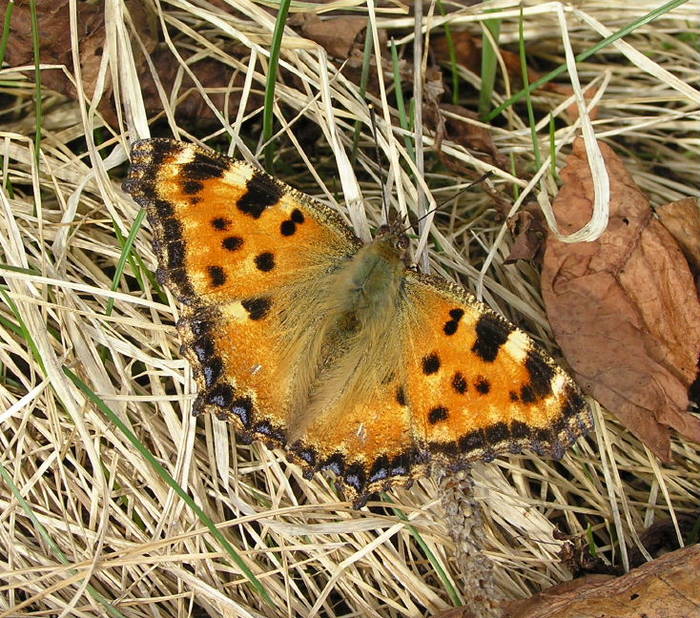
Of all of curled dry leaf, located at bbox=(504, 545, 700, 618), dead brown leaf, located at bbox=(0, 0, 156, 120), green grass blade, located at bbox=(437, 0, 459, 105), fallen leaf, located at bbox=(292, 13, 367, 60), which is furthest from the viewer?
green grass blade, located at bbox=(437, 0, 459, 105)

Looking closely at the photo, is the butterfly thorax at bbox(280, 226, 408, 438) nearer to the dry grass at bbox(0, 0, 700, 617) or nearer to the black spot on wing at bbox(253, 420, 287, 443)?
the black spot on wing at bbox(253, 420, 287, 443)

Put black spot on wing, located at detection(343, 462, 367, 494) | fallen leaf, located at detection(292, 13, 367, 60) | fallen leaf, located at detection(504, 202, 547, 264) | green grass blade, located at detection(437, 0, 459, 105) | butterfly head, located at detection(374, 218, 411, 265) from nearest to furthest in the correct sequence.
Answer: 1. black spot on wing, located at detection(343, 462, 367, 494)
2. butterfly head, located at detection(374, 218, 411, 265)
3. fallen leaf, located at detection(504, 202, 547, 264)
4. fallen leaf, located at detection(292, 13, 367, 60)
5. green grass blade, located at detection(437, 0, 459, 105)

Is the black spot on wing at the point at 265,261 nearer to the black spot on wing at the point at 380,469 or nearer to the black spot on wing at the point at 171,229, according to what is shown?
the black spot on wing at the point at 171,229

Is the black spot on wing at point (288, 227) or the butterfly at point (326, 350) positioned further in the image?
the black spot on wing at point (288, 227)

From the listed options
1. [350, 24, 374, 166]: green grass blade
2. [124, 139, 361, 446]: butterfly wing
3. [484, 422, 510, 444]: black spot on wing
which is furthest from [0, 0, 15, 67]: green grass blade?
[484, 422, 510, 444]: black spot on wing

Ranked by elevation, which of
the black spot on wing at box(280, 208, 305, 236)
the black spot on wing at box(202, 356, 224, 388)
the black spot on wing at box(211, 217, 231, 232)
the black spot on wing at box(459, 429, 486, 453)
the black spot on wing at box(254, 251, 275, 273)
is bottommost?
the black spot on wing at box(202, 356, 224, 388)

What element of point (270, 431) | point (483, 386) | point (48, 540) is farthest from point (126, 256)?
point (483, 386)

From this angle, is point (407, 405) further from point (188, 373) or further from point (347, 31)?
point (347, 31)

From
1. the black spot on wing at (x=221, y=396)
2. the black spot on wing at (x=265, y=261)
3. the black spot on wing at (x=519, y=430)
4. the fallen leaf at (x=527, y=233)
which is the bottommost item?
the black spot on wing at (x=221, y=396)

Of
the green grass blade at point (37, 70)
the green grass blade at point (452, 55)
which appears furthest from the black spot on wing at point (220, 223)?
the green grass blade at point (452, 55)
